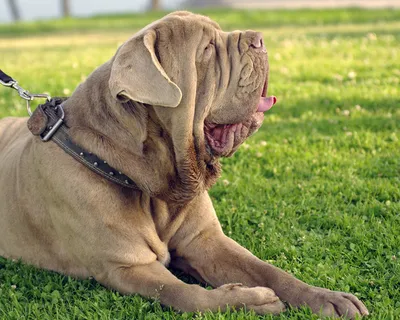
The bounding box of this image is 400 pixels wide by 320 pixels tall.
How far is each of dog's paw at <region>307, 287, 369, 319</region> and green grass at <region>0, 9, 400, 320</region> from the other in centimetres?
6

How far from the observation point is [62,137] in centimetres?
376

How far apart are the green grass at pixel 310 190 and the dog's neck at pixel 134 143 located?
616mm

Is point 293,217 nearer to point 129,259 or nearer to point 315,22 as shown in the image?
point 129,259

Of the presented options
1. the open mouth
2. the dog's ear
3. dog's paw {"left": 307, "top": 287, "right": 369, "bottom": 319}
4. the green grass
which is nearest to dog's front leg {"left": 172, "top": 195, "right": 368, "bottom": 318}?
dog's paw {"left": 307, "top": 287, "right": 369, "bottom": 319}

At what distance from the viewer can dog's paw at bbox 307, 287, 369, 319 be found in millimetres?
3221

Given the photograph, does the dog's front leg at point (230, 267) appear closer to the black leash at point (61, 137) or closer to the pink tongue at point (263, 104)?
the black leash at point (61, 137)

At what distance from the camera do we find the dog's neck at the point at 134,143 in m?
3.54

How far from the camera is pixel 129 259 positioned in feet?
11.8

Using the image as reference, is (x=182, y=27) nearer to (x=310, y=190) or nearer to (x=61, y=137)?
(x=61, y=137)

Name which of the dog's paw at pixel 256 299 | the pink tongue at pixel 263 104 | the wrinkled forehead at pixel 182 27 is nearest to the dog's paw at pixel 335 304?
the dog's paw at pixel 256 299

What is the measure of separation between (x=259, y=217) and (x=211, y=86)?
132 cm

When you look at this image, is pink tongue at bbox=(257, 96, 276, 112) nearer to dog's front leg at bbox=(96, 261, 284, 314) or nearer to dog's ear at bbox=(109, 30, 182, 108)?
dog's ear at bbox=(109, 30, 182, 108)

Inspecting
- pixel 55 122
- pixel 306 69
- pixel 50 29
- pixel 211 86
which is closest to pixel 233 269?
pixel 211 86

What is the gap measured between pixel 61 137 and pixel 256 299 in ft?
4.38
